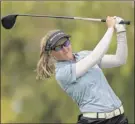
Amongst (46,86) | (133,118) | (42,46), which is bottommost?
(133,118)

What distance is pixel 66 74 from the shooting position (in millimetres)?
3477

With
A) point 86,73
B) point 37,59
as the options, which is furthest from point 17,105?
point 86,73

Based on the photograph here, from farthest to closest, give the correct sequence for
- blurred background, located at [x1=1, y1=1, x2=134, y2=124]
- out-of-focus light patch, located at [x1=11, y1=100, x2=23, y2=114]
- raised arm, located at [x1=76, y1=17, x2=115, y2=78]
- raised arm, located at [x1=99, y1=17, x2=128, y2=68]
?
out-of-focus light patch, located at [x1=11, y1=100, x2=23, y2=114] < blurred background, located at [x1=1, y1=1, x2=134, y2=124] < raised arm, located at [x1=99, y1=17, x2=128, y2=68] < raised arm, located at [x1=76, y1=17, x2=115, y2=78]

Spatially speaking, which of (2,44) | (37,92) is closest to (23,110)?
(37,92)

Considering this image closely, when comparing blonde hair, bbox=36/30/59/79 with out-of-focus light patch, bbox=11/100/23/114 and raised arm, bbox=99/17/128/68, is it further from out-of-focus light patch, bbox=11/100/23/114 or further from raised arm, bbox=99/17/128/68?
out-of-focus light patch, bbox=11/100/23/114

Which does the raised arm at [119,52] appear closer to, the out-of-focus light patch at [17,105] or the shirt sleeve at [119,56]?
the shirt sleeve at [119,56]

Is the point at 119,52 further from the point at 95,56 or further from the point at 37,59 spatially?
the point at 37,59

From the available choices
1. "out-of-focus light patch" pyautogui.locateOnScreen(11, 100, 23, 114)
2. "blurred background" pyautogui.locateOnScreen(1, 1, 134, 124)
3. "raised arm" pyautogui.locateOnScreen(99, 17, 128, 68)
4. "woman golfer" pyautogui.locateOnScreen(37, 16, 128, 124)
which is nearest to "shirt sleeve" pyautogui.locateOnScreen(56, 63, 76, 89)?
"woman golfer" pyautogui.locateOnScreen(37, 16, 128, 124)

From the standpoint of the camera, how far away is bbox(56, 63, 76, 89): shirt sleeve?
11.4 feet

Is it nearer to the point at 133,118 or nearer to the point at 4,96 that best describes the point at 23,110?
the point at 4,96

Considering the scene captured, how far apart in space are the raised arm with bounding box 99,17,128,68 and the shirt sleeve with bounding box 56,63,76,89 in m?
0.28

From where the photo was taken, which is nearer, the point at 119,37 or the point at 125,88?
the point at 119,37

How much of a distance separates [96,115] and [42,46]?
1.80 ft

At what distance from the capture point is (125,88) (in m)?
8.18
